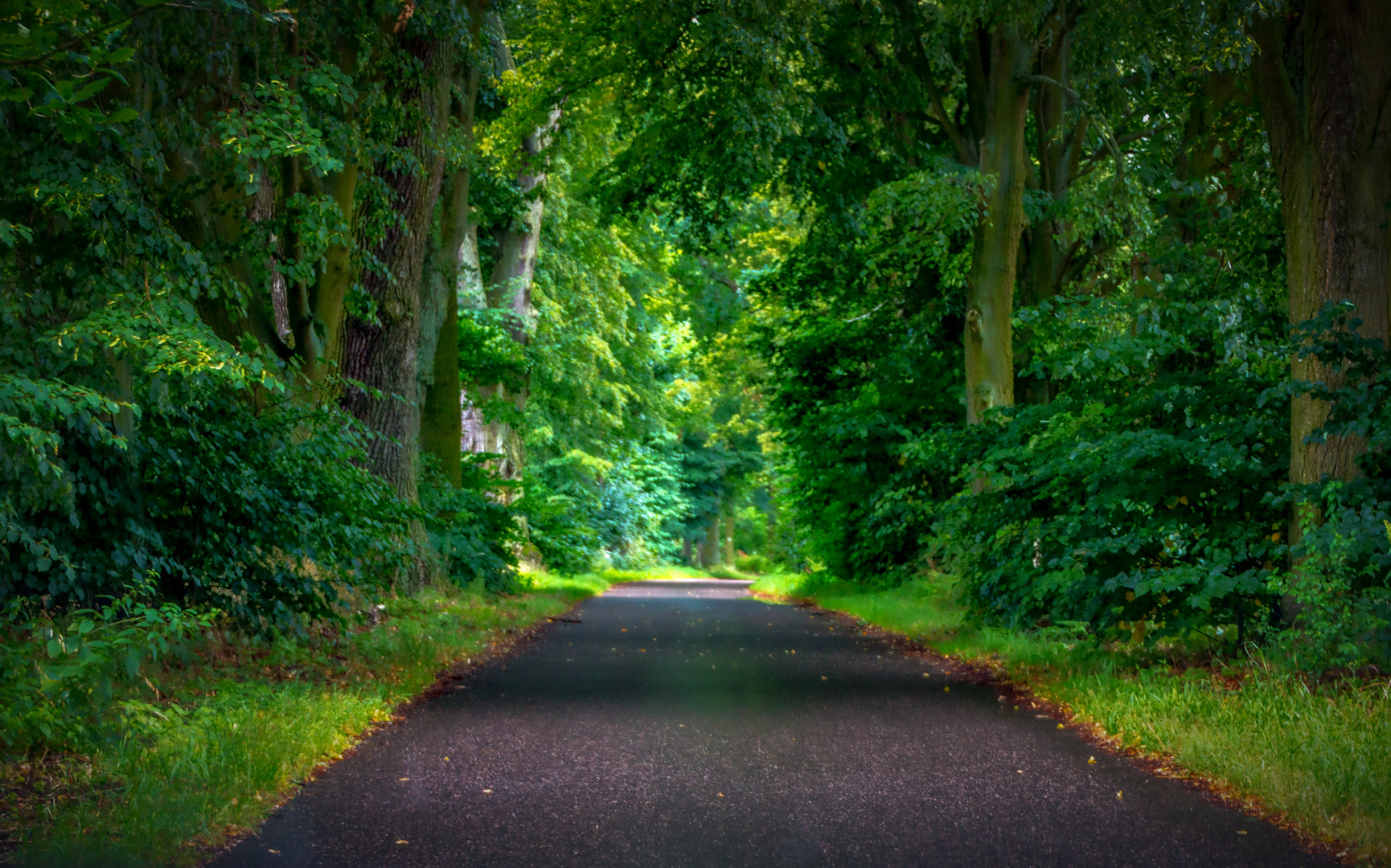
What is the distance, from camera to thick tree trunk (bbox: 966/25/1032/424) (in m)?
16.0

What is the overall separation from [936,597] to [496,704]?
9826mm

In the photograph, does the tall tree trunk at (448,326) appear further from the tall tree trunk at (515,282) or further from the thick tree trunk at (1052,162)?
the thick tree trunk at (1052,162)

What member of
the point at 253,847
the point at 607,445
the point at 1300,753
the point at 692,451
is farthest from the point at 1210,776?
the point at 692,451

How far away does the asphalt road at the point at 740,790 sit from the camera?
477 cm

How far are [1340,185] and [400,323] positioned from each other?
35.1ft

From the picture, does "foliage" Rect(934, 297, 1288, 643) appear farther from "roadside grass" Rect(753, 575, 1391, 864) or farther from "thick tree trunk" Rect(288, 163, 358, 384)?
"thick tree trunk" Rect(288, 163, 358, 384)

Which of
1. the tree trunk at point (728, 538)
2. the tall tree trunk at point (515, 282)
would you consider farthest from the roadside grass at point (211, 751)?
the tree trunk at point (728, 538)

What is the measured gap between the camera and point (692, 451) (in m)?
55.4

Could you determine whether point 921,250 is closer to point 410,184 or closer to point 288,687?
point 410,184

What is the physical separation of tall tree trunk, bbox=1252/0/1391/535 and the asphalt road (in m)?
2.97

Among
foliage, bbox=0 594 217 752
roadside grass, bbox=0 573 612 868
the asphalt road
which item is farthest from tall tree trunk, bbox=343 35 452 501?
foliage, bbox=0 594 217 752

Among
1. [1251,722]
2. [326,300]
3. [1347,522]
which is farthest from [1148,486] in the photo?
[326,300]

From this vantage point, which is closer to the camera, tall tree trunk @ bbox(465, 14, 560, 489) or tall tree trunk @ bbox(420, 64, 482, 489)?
tall tree trunk @ bbox(420, 64, 482, 489)

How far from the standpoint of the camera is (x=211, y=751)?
5.68 m
